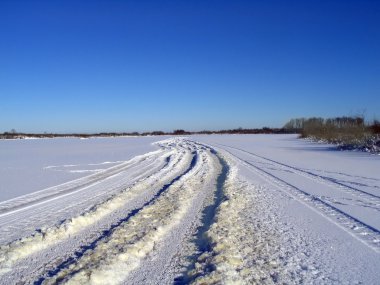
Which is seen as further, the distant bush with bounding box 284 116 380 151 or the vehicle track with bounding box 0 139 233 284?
the distant bush with bounding box 284 116 380 151

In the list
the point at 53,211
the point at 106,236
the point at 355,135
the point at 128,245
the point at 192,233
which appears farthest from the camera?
the point at 355,135

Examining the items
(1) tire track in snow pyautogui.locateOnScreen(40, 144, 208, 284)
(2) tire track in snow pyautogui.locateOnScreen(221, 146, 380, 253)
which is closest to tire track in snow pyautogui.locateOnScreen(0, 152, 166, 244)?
(1) tire track in snow pyautogui.locateOnScreen(40, 144, 208, 284)

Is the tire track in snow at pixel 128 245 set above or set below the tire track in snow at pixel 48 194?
above

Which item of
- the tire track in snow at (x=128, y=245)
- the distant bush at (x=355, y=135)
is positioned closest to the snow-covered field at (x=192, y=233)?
the tire track in snow at (x=128, y=245)

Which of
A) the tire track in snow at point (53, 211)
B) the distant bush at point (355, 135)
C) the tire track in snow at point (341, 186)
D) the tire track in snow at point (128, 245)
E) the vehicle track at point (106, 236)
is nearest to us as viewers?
→ the tire track in snow at point (128, 245)

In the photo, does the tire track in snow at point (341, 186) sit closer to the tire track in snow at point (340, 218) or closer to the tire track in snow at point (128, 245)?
the tire track in snow at point (340, 218)

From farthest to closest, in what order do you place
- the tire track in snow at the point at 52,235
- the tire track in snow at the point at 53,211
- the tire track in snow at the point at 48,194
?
the tire track in snow at the point at 48,194 < the tire track in snow at the point at 53,211 < the tire track in snow at the point at 52,235

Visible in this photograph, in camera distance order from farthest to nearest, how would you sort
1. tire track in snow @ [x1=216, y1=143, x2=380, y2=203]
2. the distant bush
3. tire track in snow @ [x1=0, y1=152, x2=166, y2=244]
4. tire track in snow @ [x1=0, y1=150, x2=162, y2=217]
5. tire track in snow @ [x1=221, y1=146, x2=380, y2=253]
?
Result: 1. the distant bush
2. tire track in snow @ [x1=216, y1=143, x2=380, y2=203]
3. tire track in snow @ [x1=0, y1=150, x2=162, y2=217]
4. tire track in snow @ [x1=0, y1=152, x2=166, y2=244]
5. tire track in snow @ [x1=221, y1=146, x2=380, y2=253]

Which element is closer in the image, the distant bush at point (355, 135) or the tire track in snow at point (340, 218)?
the tire track in snow at point (340, 218)

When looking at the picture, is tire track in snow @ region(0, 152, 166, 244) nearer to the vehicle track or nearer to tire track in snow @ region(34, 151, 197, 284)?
the vehicle track

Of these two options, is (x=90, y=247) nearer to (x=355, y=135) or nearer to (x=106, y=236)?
(x=106, y=236)

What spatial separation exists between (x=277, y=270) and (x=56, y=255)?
2.69m

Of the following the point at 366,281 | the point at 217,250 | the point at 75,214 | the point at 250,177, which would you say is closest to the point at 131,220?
the point at 75,214

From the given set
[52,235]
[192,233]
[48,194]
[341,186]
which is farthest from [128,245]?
[341,186]
